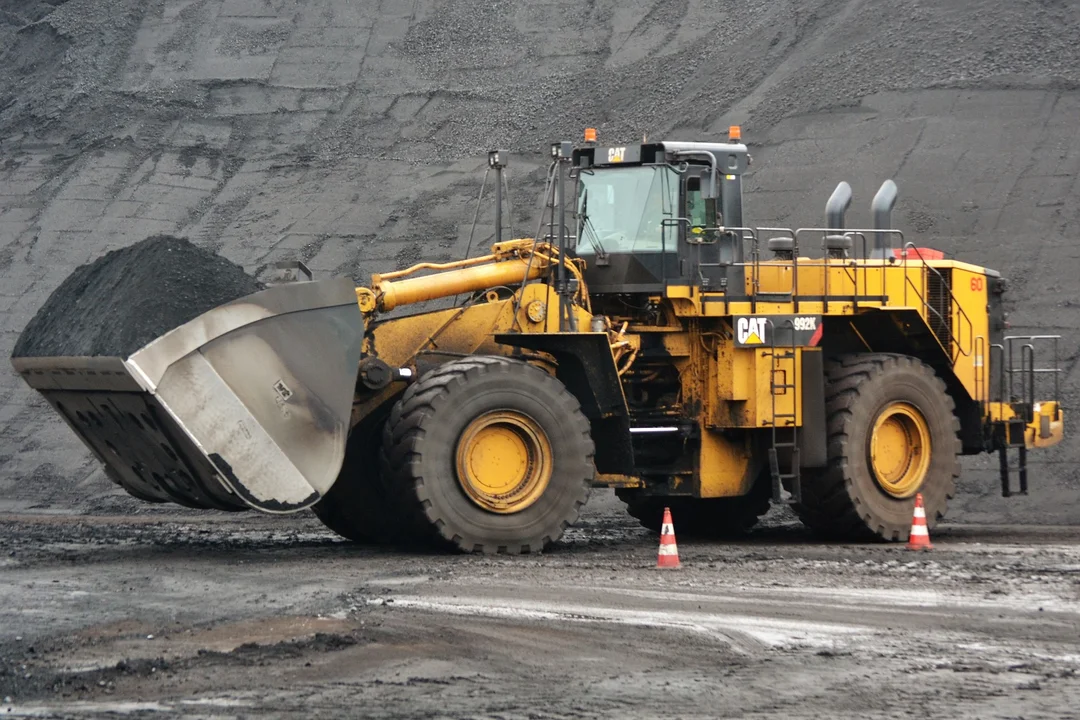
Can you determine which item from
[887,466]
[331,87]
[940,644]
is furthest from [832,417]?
[331,87]

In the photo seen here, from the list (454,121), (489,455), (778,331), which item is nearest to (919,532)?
(778,331)

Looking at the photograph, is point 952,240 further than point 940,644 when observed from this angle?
Result: Yes

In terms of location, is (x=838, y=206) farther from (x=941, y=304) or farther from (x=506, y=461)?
(x=506, y=461)

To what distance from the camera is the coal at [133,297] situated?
10586 millimetres

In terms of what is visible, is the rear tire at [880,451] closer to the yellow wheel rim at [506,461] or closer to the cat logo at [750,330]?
the cat logo at [750,330]

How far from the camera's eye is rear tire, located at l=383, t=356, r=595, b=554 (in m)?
11.4

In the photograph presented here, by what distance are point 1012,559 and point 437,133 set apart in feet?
51.7

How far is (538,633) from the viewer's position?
8.38m

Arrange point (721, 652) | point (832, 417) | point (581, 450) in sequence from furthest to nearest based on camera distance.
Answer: point (832, 417), point (581, 450), point (721, 652)

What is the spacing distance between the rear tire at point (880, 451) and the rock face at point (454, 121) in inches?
194

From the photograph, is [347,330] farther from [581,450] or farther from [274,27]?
[274,27]

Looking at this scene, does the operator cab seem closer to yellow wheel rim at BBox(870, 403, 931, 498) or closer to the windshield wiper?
the windshield wiper

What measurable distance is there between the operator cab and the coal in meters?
3.13

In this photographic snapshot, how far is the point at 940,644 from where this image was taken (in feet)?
26.8
